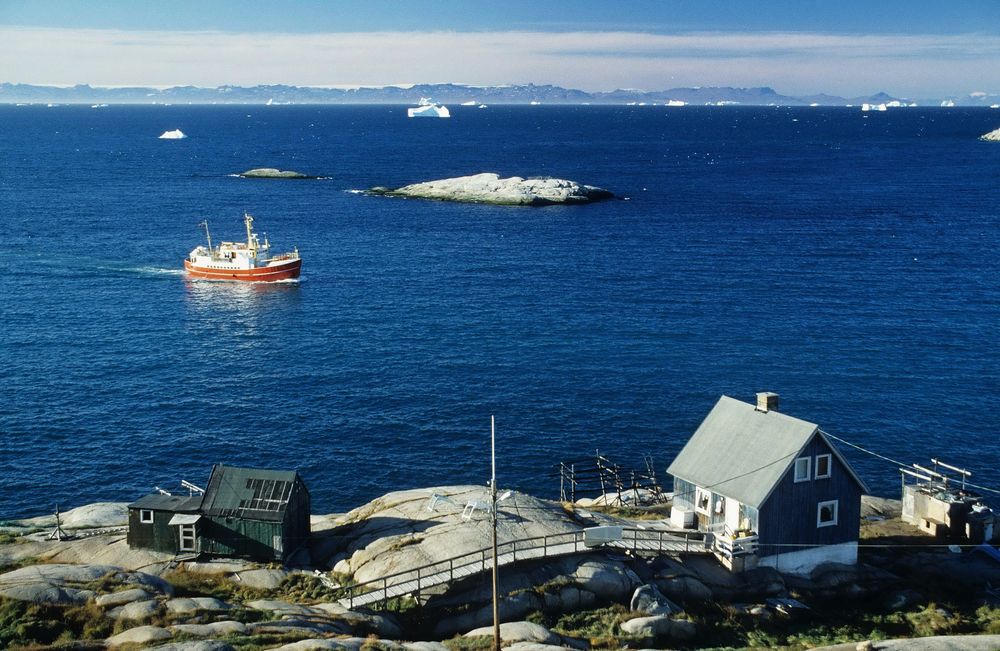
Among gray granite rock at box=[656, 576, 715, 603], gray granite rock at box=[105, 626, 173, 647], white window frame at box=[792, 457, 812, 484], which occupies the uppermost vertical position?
white window frame at box=[792, 457, 812, 484]

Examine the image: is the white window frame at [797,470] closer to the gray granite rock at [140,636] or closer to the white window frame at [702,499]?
the white window frame at [702,499]

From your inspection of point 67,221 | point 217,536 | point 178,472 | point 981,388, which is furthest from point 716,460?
point 67,221

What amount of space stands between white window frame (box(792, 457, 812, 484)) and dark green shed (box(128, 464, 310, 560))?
72.7ft

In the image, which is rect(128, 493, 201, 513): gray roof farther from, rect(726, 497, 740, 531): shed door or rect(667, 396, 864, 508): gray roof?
rect(726, 497, 740, 531): shed door

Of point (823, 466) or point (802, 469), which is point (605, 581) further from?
point (823, 466)

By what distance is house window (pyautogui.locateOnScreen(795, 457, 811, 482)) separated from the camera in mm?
44188

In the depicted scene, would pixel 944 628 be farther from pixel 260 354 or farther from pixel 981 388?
pixel 260 354

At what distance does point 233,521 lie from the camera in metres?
43.6

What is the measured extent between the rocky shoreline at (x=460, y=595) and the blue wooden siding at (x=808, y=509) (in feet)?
5.28

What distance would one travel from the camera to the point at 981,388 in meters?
78.9

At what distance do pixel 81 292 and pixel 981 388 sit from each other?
3688 inches

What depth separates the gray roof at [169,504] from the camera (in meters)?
43.8

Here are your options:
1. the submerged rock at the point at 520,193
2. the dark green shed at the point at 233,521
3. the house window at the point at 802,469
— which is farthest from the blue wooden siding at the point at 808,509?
the submerged rock at the point at 520,193

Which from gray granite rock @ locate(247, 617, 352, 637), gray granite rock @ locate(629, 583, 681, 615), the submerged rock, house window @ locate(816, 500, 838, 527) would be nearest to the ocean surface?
house window @ locate(816, 500, 838, 527)
